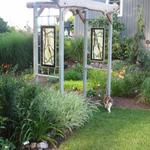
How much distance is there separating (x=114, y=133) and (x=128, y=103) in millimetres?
2479

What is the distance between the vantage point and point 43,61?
25.7 ft

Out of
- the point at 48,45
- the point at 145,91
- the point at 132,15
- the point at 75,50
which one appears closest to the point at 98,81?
the point at 145,91

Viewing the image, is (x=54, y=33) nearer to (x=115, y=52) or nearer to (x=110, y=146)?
(x=110, y=146)

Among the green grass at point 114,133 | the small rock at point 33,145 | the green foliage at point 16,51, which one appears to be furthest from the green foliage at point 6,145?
the green foliage at point 16,51

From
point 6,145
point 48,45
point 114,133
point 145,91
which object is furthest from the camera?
point 145,91

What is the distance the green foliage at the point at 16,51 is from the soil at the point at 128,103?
5.21 meters

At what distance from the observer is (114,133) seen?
6.48 m

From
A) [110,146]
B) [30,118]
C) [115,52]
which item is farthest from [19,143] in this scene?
[115,52]

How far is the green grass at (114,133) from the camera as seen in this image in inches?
231

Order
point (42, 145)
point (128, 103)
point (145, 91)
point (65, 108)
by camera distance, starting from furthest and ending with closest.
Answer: point (128, 103)
point (145, 91)
point (65, 108)
point (42, 145)

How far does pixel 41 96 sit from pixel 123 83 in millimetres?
3698

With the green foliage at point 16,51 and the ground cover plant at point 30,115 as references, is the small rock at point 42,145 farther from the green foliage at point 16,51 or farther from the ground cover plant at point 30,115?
the green foliage at point 16,51

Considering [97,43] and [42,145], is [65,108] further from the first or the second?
[97,43]

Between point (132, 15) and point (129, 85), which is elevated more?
point (132, 15)
